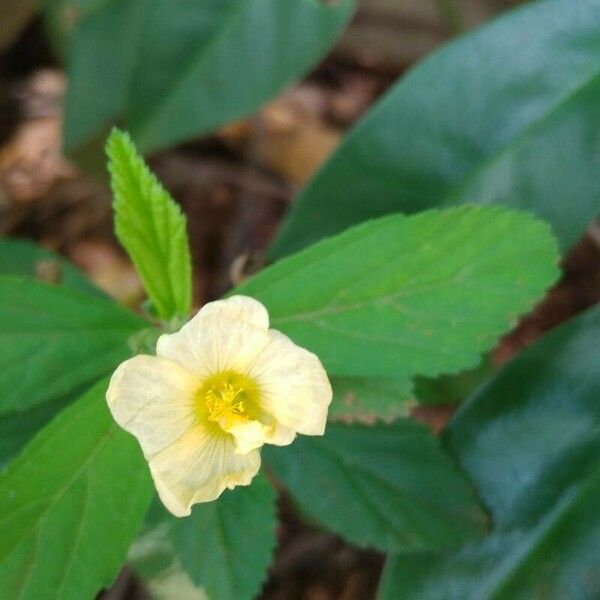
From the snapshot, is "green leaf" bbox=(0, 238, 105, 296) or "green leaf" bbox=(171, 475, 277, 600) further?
"green leaf" bbox=(0, 238, 105, 296)

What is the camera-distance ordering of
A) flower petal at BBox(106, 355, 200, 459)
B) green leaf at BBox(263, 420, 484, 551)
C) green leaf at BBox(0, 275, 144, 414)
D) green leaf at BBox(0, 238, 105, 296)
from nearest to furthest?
flower petal at BBox(106, 355, 200, 459)
green leaf at BBox(0, 275, 144, 414)
green leaf at BBox(263, 420, 484, 551)
green leaf at BBox(0, 238, 105, 296)

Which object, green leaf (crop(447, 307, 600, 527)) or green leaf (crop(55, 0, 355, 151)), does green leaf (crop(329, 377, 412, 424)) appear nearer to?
green leaf (crop(447, 307, 600, 527))

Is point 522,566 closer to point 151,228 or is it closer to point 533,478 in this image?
point 533,478

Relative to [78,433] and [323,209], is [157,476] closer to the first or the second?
[78,433]

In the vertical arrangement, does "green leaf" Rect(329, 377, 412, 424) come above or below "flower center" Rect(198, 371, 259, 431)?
below

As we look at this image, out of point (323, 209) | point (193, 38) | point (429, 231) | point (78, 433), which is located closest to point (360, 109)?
point (193, 38)

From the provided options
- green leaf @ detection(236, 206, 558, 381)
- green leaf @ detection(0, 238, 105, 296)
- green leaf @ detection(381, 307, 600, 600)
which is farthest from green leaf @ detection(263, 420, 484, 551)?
green leaf @ detection(0, 238, 105, 296)

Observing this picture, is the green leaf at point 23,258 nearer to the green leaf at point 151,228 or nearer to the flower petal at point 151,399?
the green leaf at point 151,228
